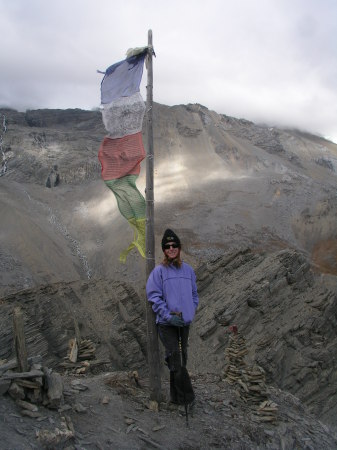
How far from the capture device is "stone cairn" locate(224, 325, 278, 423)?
6.38 meters

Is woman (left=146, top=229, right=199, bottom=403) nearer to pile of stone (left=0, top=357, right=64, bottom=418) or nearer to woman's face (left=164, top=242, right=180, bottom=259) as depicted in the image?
woman's face (left=164, top=242, right=180, bottom=259)

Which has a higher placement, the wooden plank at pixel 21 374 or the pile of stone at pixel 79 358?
the wooden plank at pixel 21 374

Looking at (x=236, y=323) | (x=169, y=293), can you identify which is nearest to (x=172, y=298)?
(x=169, y=293)

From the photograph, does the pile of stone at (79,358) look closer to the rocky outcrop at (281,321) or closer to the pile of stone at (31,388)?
the pile of stone at (31,388)

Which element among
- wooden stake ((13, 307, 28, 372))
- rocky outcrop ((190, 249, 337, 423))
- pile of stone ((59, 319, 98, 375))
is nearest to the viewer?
wooden stake ((13, 307, 28, 372))

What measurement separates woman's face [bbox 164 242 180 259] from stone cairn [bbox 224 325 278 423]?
2811mm

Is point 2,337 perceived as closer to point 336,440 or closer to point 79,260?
point 336,440

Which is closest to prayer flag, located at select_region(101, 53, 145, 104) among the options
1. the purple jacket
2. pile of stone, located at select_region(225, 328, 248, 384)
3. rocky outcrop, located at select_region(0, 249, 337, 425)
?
the purple jacket

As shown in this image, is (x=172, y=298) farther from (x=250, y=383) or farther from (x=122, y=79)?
(x=122, y=79)

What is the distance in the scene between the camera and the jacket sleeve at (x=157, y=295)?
17.3 ft

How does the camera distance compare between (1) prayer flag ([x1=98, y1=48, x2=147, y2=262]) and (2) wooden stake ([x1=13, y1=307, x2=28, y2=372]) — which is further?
(1) prayer flag ([x1=98, y1=48, x2=147, y2=262])

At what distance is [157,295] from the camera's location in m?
5.35

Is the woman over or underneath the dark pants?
over

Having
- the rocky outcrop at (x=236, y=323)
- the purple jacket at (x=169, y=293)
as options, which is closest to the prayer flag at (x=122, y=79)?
the purple jacket at (x=169, y=293)
